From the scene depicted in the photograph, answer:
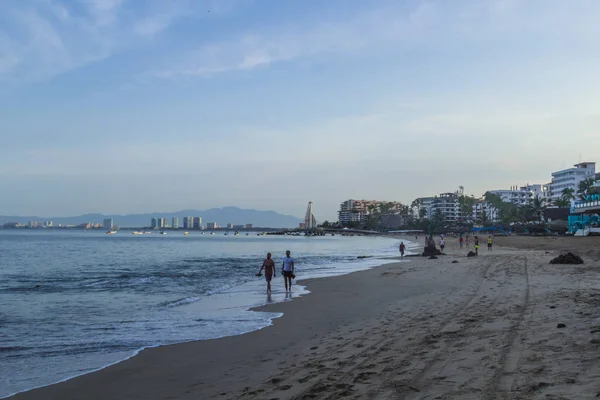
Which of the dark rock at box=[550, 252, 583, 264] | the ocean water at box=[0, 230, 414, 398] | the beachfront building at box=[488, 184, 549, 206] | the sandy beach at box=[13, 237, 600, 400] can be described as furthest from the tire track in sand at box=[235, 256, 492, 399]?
the beachfront building at box=[488, 184, 549, 206]

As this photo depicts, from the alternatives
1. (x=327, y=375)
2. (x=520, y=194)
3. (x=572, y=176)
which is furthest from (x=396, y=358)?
(x=520, y=194)

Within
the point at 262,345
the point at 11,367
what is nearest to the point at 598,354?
the point at 262,345

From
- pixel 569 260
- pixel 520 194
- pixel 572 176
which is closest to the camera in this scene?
pixel 569 260

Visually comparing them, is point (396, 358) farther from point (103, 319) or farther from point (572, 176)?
point (572, 176)

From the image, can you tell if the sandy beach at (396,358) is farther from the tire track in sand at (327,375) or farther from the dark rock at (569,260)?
the dark rock at (569,260)

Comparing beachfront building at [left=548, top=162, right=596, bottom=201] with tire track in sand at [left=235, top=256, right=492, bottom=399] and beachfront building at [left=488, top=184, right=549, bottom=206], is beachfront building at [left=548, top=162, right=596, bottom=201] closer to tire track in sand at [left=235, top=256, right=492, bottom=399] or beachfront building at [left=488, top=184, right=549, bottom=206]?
beachfront building at [left=488, top=184, right=549, bottom=206]

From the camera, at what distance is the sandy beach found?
5.05 meters

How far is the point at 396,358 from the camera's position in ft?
21.6

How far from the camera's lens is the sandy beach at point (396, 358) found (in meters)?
5.05

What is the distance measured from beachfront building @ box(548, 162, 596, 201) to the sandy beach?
151 m

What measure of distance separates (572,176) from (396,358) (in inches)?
6480

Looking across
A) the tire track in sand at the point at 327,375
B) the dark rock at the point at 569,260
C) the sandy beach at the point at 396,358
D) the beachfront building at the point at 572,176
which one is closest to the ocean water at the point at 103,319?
the sandy beach at the point at 396,358

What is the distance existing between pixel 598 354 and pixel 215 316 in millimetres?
9604

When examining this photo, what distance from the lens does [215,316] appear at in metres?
13.2
